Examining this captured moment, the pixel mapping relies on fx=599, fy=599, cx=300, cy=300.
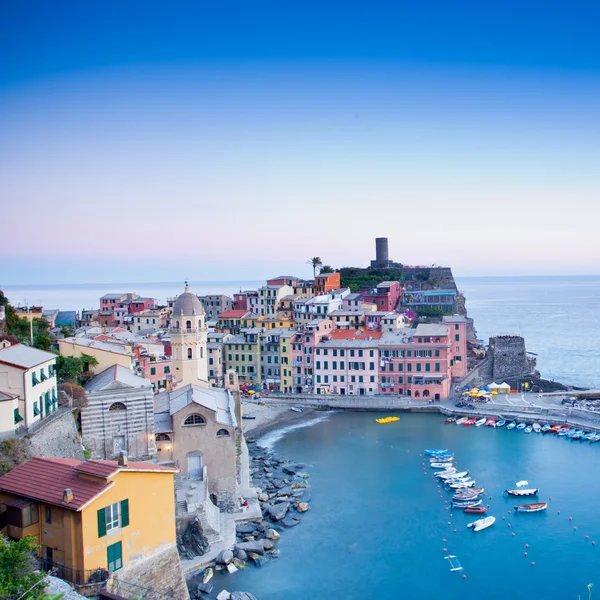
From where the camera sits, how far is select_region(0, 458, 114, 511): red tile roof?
16828mm

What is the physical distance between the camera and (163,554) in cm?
1911

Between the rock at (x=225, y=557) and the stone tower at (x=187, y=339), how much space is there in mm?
14222

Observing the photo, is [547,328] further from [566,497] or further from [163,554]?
[163,554]

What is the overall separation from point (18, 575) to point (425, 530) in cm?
2113

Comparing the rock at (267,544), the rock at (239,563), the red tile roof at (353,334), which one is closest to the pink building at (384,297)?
the red tile roof at (353,334)

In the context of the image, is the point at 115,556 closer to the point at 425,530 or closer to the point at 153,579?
the point at 153,579

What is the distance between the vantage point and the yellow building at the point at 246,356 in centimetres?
6075

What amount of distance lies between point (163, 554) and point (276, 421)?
103 ft

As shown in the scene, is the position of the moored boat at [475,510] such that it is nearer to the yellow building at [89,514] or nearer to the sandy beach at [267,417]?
the yellow building at [89,514]

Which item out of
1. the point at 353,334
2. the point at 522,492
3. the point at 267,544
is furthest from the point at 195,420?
the point at 353,334

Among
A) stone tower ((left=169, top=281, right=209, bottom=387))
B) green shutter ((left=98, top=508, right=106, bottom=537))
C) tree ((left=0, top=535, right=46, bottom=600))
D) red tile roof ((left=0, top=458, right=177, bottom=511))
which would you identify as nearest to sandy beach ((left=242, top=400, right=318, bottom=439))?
stone tower ((left=169, top=281, right=209, bottom=387))

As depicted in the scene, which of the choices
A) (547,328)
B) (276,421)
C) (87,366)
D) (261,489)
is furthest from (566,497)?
(547,328)

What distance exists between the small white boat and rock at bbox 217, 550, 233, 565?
479 inches

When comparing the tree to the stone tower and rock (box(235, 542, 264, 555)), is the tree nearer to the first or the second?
rock (box(235, 542, 264, 555))
